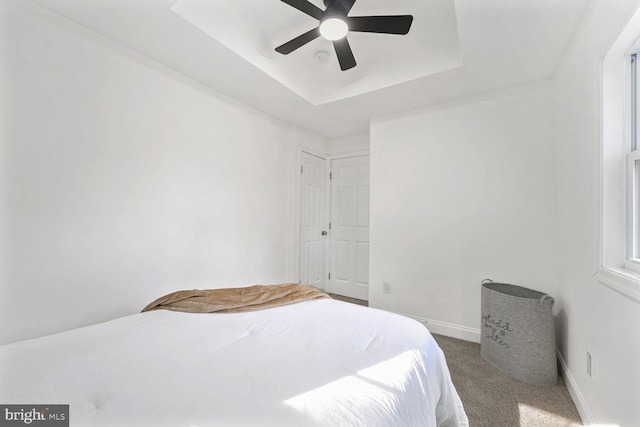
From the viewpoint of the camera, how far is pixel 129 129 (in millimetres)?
1955

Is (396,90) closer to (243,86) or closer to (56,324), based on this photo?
(243,86)

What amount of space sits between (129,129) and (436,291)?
3013 millimetres

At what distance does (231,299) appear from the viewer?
1.68m

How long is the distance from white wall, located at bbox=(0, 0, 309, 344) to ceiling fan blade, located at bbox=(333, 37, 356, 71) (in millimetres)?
1276

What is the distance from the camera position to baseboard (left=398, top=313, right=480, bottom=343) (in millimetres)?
2477

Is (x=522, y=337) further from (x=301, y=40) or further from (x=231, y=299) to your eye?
(x=301, y=40)

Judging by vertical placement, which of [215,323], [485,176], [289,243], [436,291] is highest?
[485,176]

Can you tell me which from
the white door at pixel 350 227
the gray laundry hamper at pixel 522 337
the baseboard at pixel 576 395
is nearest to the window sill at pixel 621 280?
the gray laundry hamper at pixel 522 337

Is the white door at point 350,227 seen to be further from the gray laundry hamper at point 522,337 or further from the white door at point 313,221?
the gray laundry hamper at point 522,337

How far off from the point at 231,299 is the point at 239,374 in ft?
2.76

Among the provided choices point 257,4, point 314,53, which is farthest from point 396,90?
point 257,4

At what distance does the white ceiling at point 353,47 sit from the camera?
1609 mm

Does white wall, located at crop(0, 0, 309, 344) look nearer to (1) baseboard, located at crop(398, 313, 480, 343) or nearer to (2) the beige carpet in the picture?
(1) baseboard, located at crop(398, 313, 480, 343)

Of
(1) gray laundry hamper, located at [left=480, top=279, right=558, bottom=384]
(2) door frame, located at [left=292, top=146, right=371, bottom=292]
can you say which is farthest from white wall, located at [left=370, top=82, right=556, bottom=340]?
(2) door frame, located at [left=292, top=146, right=371, bottom=292]
